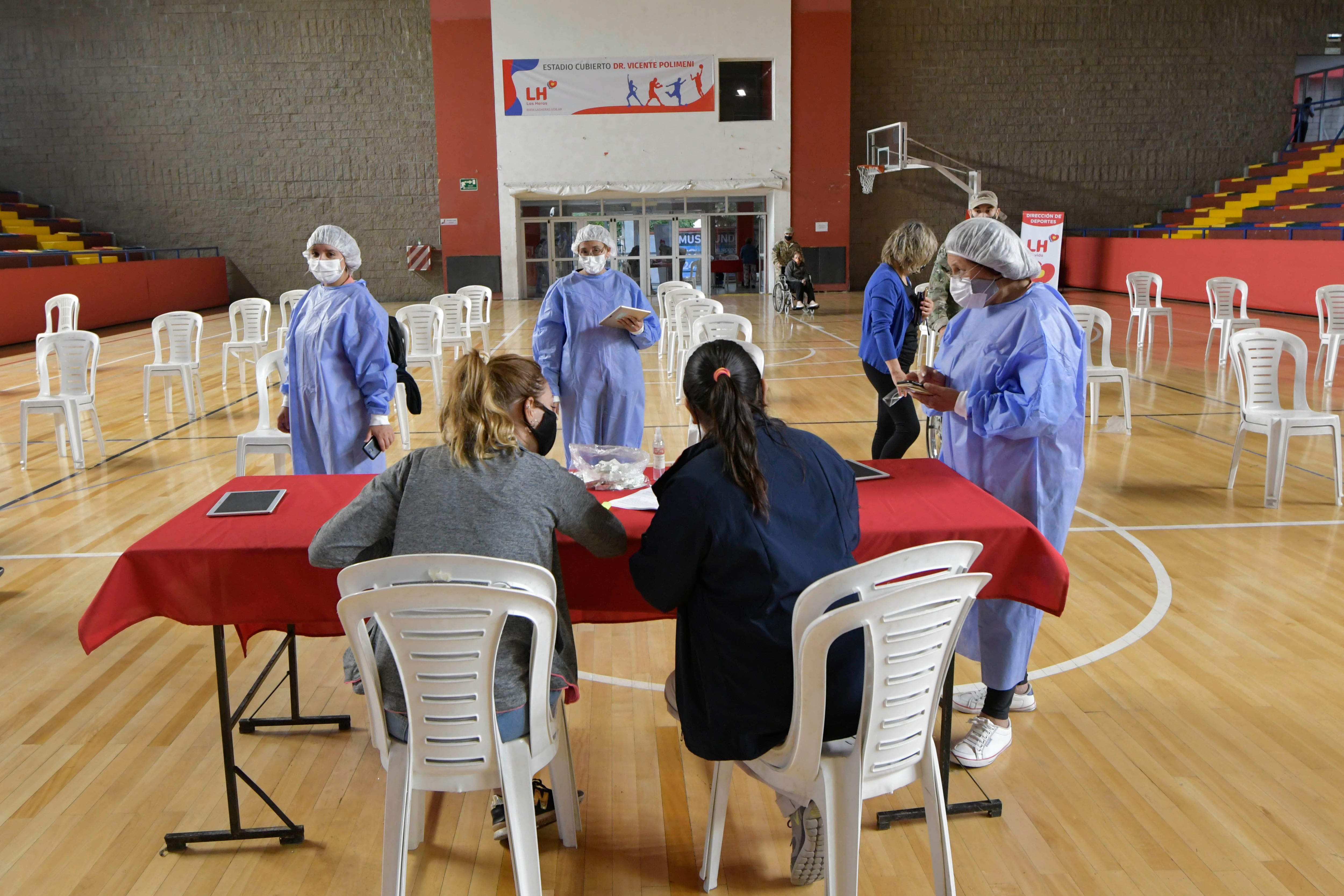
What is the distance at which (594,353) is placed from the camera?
183 inches

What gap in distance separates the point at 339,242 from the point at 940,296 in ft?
10.4

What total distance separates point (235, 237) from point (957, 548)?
20865 mm

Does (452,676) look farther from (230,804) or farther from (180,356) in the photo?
(180,356)

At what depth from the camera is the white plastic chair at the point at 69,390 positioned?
635 centimetres

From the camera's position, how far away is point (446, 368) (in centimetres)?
1100

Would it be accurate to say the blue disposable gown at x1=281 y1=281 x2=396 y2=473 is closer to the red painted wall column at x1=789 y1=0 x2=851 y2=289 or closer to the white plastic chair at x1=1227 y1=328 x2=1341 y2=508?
the white plastic chair at x1=1227 y1=328 x2=1341 y2=508

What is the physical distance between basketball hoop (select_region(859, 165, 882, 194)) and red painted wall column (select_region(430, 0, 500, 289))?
723 centimetres

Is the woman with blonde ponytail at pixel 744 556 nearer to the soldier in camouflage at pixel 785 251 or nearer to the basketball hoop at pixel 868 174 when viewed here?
the soldier in camouflage at pixel 785 251

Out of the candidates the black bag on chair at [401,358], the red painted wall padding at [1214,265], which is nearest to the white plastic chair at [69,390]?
the black bag on chair at [401,358]

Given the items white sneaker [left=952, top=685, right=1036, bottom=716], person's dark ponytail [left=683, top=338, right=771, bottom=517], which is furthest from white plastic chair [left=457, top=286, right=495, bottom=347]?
person's dark ponytail [left=683, top=338, right=771, bottom=517]

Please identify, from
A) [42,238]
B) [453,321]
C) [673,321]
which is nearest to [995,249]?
[673,321]

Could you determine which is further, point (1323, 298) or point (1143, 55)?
point (1143, 55)

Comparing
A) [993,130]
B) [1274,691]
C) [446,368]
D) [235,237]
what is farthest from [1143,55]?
[1274,691]

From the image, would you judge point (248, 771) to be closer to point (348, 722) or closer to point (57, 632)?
point (348, 722)
